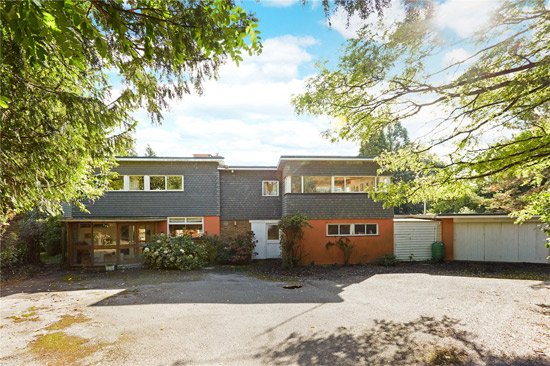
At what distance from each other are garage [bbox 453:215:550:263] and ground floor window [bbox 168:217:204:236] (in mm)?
13800

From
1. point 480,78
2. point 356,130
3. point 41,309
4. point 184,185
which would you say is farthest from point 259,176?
point 480,78

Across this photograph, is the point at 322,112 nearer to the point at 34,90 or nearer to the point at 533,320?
the point at 34,90

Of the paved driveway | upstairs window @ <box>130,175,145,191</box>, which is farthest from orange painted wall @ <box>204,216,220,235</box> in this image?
the paved driveway

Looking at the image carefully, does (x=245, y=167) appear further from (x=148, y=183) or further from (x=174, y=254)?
(x=174, y=254)

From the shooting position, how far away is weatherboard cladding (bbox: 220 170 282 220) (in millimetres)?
16641

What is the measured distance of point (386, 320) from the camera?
6305 mm

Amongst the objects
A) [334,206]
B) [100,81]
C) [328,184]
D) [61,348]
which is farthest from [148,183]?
[61,348]

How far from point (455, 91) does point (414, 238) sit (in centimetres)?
1136

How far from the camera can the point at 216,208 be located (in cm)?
1612

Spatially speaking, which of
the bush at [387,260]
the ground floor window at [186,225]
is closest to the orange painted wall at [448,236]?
the bush at [387,260]

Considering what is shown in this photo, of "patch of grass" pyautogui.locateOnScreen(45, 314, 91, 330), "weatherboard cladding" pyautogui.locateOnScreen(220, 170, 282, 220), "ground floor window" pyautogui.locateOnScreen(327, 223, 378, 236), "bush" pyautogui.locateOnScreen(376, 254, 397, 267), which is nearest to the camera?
"patch of grass" pyautogui.locateOnScreen(45, 314, 91, 330)

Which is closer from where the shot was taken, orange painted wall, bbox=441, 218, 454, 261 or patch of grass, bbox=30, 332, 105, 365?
patch of grass, bbox=30, 332, 105, 365

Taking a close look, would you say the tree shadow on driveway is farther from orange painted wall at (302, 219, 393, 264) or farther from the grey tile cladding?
the grey tile cladding

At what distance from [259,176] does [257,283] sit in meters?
7.99
